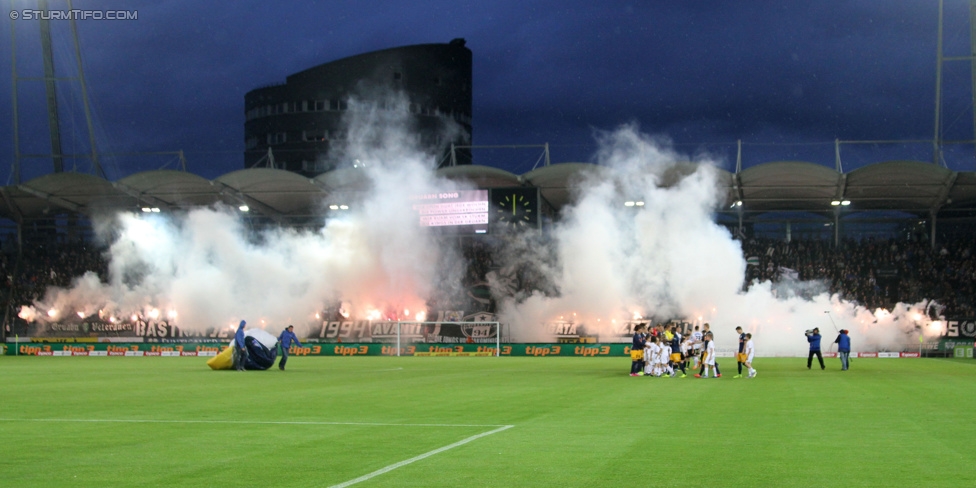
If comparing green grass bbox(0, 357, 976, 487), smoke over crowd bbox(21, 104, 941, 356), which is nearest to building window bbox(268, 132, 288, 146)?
smoke over crowd bbox(21, 104, 941, 356)

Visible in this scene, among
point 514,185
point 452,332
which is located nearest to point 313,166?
point 514,185

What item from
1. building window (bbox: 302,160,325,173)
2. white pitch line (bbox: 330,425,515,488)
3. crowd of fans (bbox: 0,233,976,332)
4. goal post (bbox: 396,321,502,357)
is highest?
building window (bbox: 302,160,325,173)

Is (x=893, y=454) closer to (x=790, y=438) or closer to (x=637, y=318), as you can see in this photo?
(x=790, y=438)

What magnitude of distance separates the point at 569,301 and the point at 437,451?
46.0m

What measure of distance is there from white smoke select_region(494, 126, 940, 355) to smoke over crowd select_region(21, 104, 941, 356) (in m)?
0.08

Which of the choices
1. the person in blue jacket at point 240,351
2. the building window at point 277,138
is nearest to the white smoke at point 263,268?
the person in blue jacket at point 240,351

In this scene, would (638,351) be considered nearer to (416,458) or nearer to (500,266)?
(416,458)

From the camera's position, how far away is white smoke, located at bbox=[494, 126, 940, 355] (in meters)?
50.3

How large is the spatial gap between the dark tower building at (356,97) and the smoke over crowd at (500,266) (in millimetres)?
32781

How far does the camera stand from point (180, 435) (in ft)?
40.7

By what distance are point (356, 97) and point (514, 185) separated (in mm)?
49528

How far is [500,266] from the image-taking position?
201 feet

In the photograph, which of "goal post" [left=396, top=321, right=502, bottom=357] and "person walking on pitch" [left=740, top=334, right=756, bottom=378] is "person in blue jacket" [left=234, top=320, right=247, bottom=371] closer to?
"person walking on pitch" [left=740, top=334, right=756, bottom=378]

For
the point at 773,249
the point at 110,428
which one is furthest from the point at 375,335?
the point at 110,428
